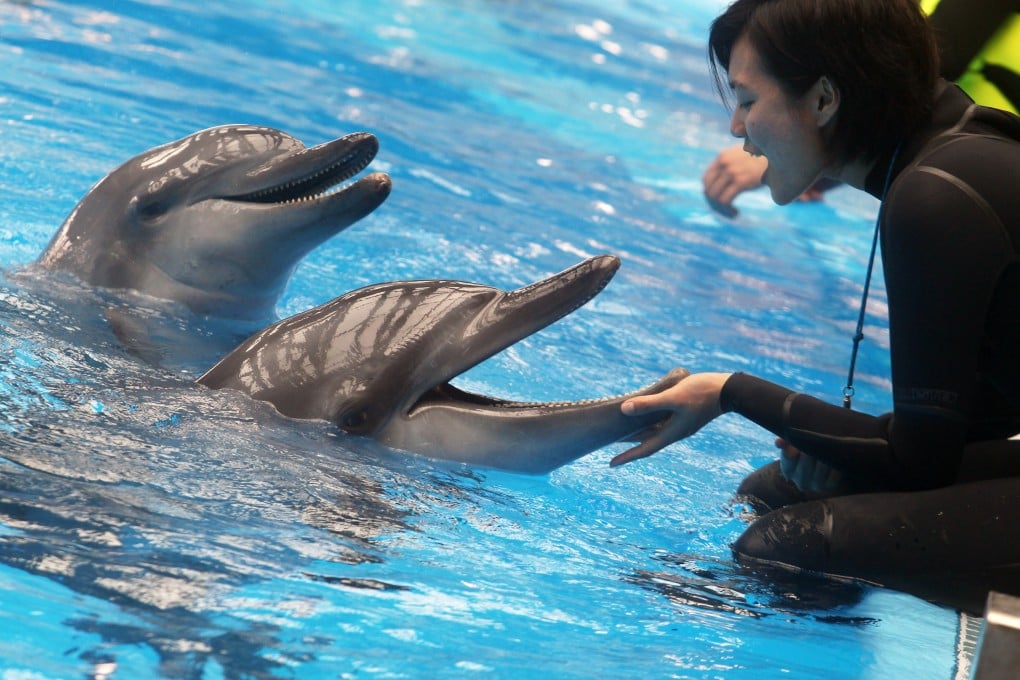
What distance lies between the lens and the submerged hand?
7957 mm

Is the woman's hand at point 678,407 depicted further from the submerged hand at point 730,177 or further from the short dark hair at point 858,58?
the submerged hand at point 730,177

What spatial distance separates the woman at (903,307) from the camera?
3.33 metres

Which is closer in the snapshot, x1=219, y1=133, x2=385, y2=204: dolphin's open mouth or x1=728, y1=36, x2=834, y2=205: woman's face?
Result: x1=728, y1=36, x2=834, y2=205: woman's face

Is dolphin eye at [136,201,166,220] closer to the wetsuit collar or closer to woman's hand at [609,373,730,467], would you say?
woman's hand at [609,373,730,467]

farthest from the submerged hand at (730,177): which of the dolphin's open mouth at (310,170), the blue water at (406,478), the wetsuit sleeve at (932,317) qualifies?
the wetsuit sleeve at (932,317)

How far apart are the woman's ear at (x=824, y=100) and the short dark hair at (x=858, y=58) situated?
0.02 meters

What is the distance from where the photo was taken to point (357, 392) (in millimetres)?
3793

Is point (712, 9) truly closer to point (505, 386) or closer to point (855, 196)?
point (855, 196)

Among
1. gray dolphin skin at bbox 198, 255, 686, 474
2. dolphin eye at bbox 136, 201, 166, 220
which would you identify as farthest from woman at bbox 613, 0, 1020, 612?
dolphin eye at bbox 136, 201, 166, 220

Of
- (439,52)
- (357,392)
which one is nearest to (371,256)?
(357,392)

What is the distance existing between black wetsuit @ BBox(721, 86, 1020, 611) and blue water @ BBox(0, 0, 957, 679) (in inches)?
5.9

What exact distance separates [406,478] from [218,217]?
164 cm

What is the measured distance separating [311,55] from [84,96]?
11.2 feet

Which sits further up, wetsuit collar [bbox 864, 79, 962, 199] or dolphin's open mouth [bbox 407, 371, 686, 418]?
wetsuit collar [bbox 864, 79, 962, 199]
